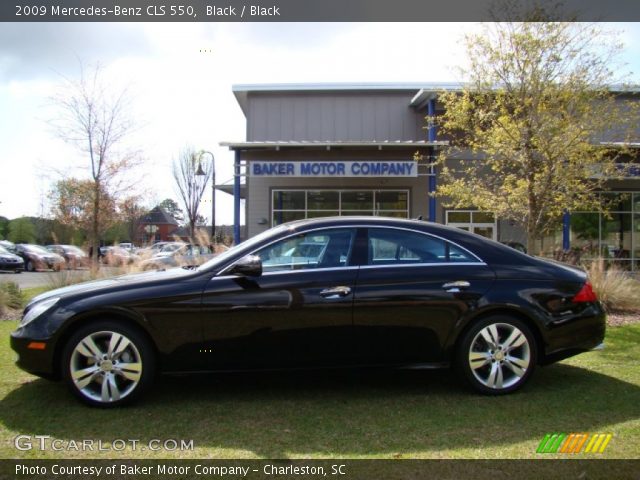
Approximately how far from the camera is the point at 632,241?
21.2 m

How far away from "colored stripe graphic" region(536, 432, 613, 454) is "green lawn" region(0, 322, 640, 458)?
0.06 m

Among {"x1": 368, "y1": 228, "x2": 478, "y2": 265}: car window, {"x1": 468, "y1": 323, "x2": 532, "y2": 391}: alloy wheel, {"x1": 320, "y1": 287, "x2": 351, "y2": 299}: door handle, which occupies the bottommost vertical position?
{"x1": 468, "y1": 323, "x2": 532, "y2": 391}: alloy wheel

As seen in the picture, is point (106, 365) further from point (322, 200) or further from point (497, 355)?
point (322, 200)

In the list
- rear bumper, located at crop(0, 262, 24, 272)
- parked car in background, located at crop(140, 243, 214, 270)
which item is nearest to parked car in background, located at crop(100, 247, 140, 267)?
parked car in background, located at crop(140, 243, 214, 270)

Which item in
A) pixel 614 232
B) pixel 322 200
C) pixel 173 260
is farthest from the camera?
pixel 614 232

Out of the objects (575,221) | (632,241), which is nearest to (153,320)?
(575,221)

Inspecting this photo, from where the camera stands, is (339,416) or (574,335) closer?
(339,416)

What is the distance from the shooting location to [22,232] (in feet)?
164

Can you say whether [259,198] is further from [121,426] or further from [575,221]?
[121,426]

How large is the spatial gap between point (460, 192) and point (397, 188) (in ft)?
33.4

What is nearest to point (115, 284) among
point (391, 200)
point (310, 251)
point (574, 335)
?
point (310, 251)

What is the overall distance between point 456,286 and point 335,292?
1.02 m

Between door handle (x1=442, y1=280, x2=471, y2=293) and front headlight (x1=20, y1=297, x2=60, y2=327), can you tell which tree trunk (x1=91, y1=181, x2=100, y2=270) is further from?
door handle (x1=442, y1=280, x2=471, y2=293)

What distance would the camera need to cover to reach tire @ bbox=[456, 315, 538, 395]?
13.9ft
